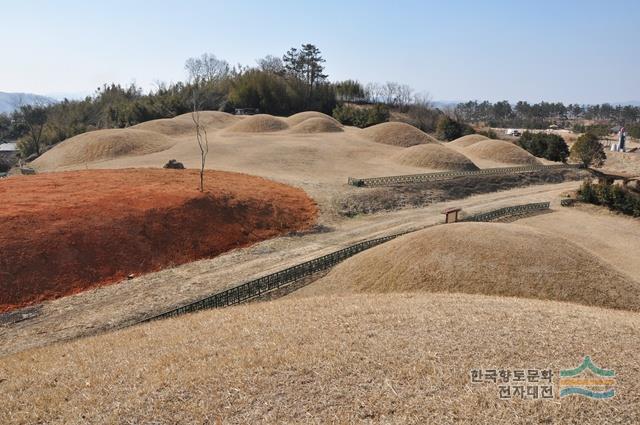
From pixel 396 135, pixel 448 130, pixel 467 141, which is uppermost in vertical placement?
pixel 448 130

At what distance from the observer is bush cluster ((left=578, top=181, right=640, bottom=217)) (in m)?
36.0

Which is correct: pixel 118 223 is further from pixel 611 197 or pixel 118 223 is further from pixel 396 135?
pixel 396 135

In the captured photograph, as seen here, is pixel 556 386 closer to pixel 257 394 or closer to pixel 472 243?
pixel 257 394

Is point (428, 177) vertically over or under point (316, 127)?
under

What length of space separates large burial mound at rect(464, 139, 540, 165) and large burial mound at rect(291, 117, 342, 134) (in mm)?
21121

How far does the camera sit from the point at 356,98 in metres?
118

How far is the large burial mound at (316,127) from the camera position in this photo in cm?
6646

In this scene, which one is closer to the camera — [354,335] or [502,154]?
[354,335]

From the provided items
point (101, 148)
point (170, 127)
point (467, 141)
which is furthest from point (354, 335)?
point (467, 141)

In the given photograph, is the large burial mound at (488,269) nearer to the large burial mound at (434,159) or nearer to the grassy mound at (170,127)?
the large burial mound at (434,159)

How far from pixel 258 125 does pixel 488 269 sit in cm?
5208

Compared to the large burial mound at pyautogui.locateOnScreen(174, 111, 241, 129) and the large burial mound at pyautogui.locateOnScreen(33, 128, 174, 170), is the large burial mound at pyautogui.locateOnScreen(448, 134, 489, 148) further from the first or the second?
the large burial mound at pyautogui.locateOnScreen(33, 128, 174, 170)

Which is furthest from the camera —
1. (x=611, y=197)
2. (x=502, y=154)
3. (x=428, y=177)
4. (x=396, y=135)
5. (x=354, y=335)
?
(x=396, y=135)

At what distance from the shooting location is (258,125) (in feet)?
215
